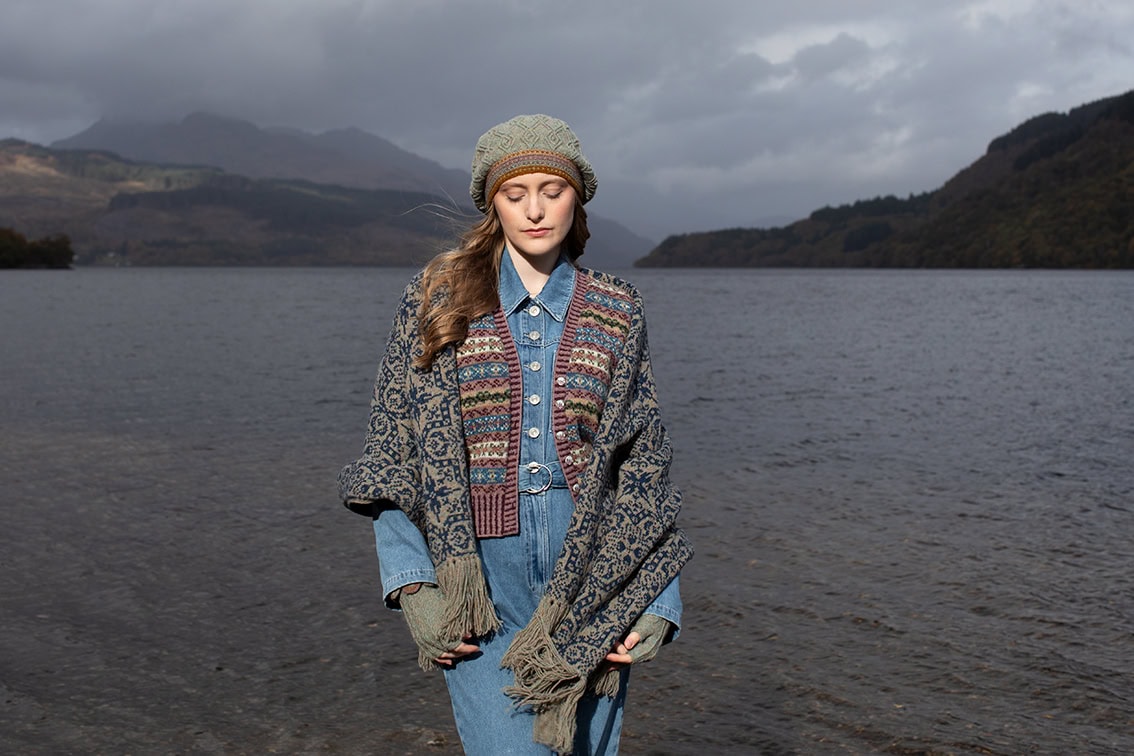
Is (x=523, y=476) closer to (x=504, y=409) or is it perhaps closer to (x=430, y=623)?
(x=504, y=409)

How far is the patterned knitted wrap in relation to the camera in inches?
119

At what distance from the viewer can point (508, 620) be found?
3.24 metres

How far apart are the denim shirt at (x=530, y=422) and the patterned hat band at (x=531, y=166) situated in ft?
0.93

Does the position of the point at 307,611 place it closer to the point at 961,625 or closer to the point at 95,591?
the point at 95,591

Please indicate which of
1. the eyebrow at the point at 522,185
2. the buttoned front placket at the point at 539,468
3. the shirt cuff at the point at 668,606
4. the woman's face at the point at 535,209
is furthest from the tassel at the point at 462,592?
the eyebrow at the point at 522,185

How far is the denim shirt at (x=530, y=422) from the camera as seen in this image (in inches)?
121

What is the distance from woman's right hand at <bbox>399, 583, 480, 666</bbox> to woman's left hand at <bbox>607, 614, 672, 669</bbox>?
45 centimetres

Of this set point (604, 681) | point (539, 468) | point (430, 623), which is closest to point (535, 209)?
point (539, 468)

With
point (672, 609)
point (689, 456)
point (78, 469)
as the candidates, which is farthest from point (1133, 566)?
point (78, 469)

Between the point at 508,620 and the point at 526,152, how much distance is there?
1.46 metres

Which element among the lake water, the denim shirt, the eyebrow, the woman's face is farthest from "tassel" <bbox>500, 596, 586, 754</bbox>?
the lake water

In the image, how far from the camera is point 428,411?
10.1ft

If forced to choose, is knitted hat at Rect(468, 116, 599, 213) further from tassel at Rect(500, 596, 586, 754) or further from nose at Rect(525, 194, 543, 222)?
tassel at Rect(500, 596, 586, 754)

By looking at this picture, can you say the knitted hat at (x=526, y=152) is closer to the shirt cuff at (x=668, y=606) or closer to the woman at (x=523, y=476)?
the woman at (x=523, y=476)
